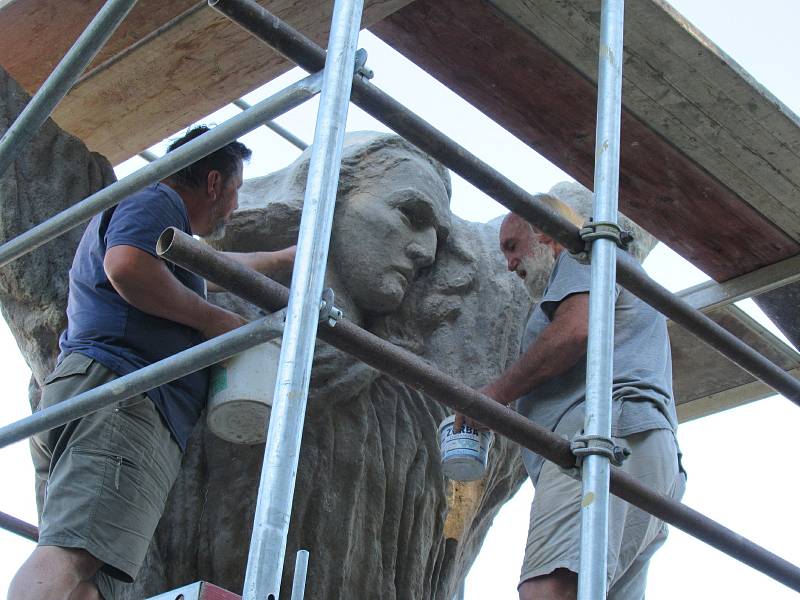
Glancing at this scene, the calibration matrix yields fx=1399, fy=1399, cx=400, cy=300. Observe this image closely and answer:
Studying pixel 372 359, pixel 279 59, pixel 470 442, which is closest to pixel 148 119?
pixel 279 59

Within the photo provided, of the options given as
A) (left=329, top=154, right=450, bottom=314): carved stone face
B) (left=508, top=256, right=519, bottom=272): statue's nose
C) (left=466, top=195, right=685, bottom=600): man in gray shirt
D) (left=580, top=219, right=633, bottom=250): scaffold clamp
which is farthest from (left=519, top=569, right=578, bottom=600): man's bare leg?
(left=329, top=154, right=450, bottom=314): carved stone face

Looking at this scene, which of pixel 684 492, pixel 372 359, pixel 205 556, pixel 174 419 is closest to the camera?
pixel 372 359

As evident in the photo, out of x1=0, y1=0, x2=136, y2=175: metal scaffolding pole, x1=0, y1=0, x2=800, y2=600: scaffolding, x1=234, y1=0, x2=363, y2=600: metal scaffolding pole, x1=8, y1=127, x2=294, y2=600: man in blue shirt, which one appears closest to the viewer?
x1=234, y1=0, x2=363, y2=600: metal scaffolding pole

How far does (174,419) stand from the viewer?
3766mm

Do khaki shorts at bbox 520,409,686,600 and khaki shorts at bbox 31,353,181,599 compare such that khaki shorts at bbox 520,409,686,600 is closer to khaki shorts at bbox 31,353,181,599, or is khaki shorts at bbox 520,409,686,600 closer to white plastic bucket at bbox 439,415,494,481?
white plastic bucket at bbox 439,415,494,481

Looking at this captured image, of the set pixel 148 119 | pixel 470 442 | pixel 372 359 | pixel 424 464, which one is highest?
pixel 148 119

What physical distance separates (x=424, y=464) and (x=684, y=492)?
1104 mm

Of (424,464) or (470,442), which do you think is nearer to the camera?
(470,442)

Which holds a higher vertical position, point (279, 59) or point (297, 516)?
point (279, 59)

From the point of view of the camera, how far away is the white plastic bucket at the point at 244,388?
145 inches

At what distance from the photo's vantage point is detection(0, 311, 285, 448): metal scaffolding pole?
9.17ft

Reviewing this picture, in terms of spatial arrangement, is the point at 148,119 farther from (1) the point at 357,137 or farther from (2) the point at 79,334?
(2) the point at 79,334

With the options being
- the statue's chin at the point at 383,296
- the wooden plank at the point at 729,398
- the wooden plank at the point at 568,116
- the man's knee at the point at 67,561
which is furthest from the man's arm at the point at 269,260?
the wooden plank at the point at 729,398

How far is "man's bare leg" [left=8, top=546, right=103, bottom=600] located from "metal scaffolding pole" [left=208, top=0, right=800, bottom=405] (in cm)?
130
